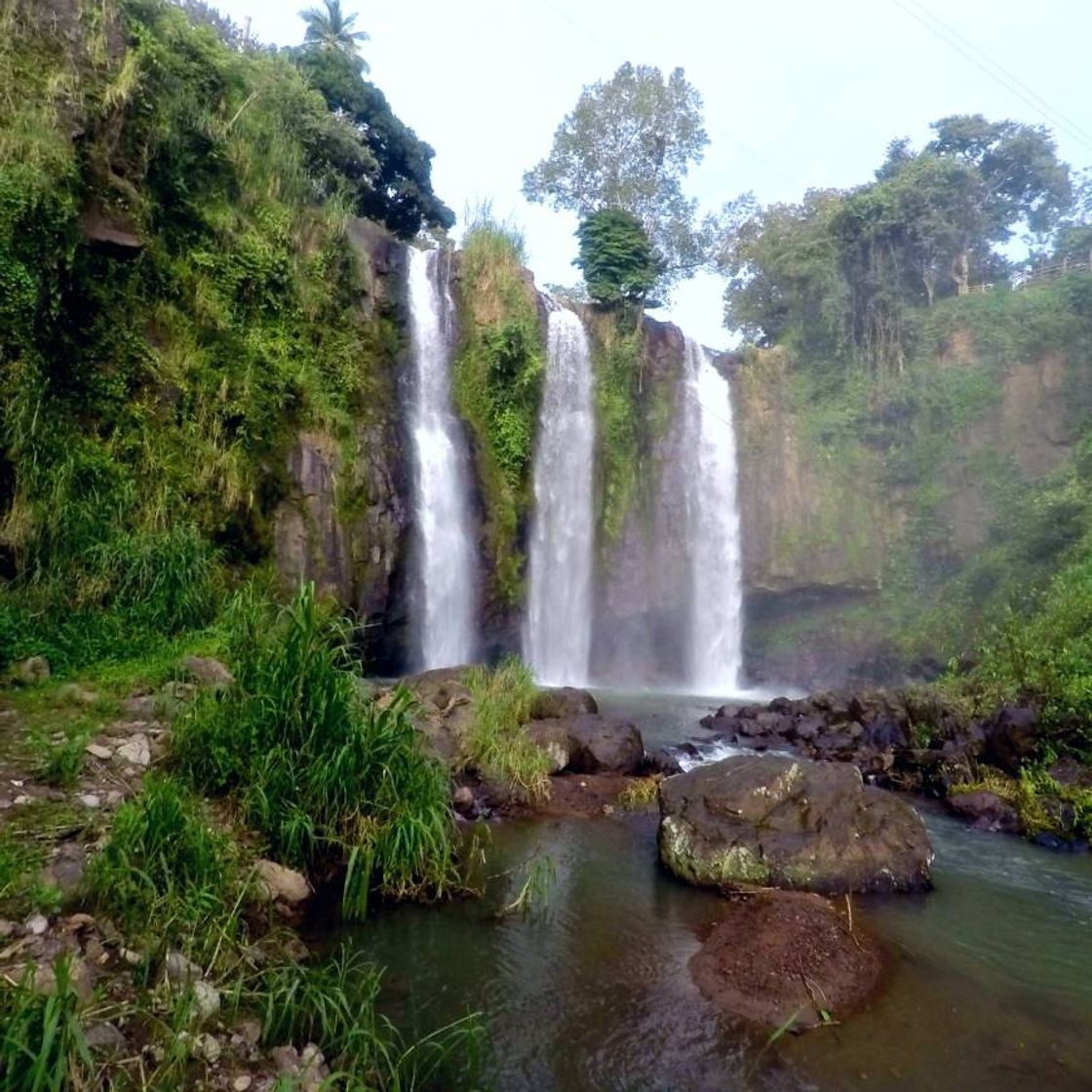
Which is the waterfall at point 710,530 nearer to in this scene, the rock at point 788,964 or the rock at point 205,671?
the rock at point 788,964

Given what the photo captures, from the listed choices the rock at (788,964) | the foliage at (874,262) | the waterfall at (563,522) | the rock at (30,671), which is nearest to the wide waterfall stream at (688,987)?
the rock at (788,964)

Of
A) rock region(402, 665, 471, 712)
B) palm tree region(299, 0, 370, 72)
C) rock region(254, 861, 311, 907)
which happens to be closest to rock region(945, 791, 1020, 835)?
rock region(402, 665, 471, 712)

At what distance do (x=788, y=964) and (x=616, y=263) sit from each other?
18906 mm

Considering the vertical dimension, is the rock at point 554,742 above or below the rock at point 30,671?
below

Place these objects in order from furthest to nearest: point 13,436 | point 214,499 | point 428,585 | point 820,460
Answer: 1. point 820,460
2. point 428,585
3. point 214,499
4. point 13,436

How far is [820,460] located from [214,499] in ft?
52.9

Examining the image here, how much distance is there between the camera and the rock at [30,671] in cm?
575

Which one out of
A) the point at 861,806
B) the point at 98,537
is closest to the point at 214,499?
the point at 98,537

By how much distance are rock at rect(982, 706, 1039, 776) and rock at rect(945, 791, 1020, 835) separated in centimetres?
105

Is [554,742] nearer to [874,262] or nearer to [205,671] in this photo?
[205,671]

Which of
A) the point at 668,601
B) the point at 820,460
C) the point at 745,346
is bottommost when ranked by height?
the point at 668,601

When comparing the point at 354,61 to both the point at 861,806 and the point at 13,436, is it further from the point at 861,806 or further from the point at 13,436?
the point at 861,806

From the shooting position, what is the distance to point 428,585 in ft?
47.6

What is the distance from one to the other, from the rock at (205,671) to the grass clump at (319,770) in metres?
0.60
